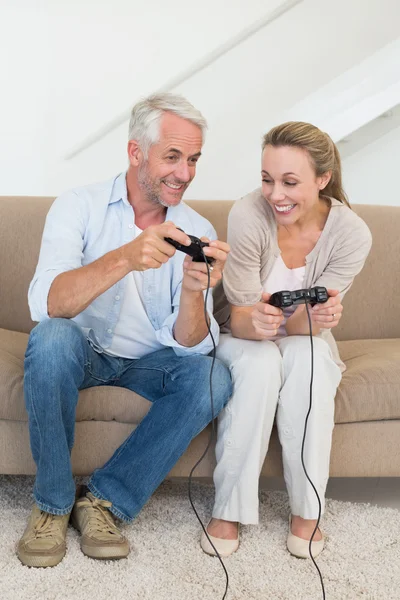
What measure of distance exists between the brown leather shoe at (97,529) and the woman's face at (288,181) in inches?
33.3

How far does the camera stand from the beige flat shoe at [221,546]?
185 centimetres

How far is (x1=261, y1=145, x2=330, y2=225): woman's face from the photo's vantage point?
2.02 meters

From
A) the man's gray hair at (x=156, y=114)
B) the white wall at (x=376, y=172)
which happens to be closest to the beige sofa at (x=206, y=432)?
the man's gray hair at (x=156, y=114)

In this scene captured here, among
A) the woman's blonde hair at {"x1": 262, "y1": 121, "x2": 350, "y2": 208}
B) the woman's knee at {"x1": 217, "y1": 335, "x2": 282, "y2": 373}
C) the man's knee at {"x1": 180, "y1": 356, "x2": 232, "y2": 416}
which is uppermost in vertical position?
the woman's blonde hair at {"x1": 262, "y1": 121, "x2": 350, "y2": 208}

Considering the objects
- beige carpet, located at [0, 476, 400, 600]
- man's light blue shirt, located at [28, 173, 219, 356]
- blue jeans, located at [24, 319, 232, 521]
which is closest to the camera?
beige carpet, located at [0, 476, 400, 600]

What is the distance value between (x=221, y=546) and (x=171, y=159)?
954 millimetres

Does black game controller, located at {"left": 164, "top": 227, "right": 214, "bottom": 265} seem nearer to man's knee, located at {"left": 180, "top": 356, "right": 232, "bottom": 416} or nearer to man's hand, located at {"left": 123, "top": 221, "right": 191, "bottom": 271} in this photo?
man's hand, located at {"left": 123, "top": 221, "right": 191, "bottom": 271}

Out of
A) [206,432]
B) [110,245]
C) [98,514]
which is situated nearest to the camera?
[98,514]

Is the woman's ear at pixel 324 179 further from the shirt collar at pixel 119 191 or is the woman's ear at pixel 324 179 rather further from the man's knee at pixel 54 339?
the man's knee at pixel 54 339

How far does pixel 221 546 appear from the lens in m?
1.87

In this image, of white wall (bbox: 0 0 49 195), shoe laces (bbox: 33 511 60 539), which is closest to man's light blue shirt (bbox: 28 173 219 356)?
shoe laces (bbox: 33 511 60 539)

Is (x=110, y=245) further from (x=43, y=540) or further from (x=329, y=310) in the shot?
(x=43, y=540)

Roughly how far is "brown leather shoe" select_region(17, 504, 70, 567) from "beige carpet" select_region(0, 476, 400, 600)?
23 millimetres

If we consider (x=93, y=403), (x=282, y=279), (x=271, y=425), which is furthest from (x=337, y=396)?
(x=93, y=403)
